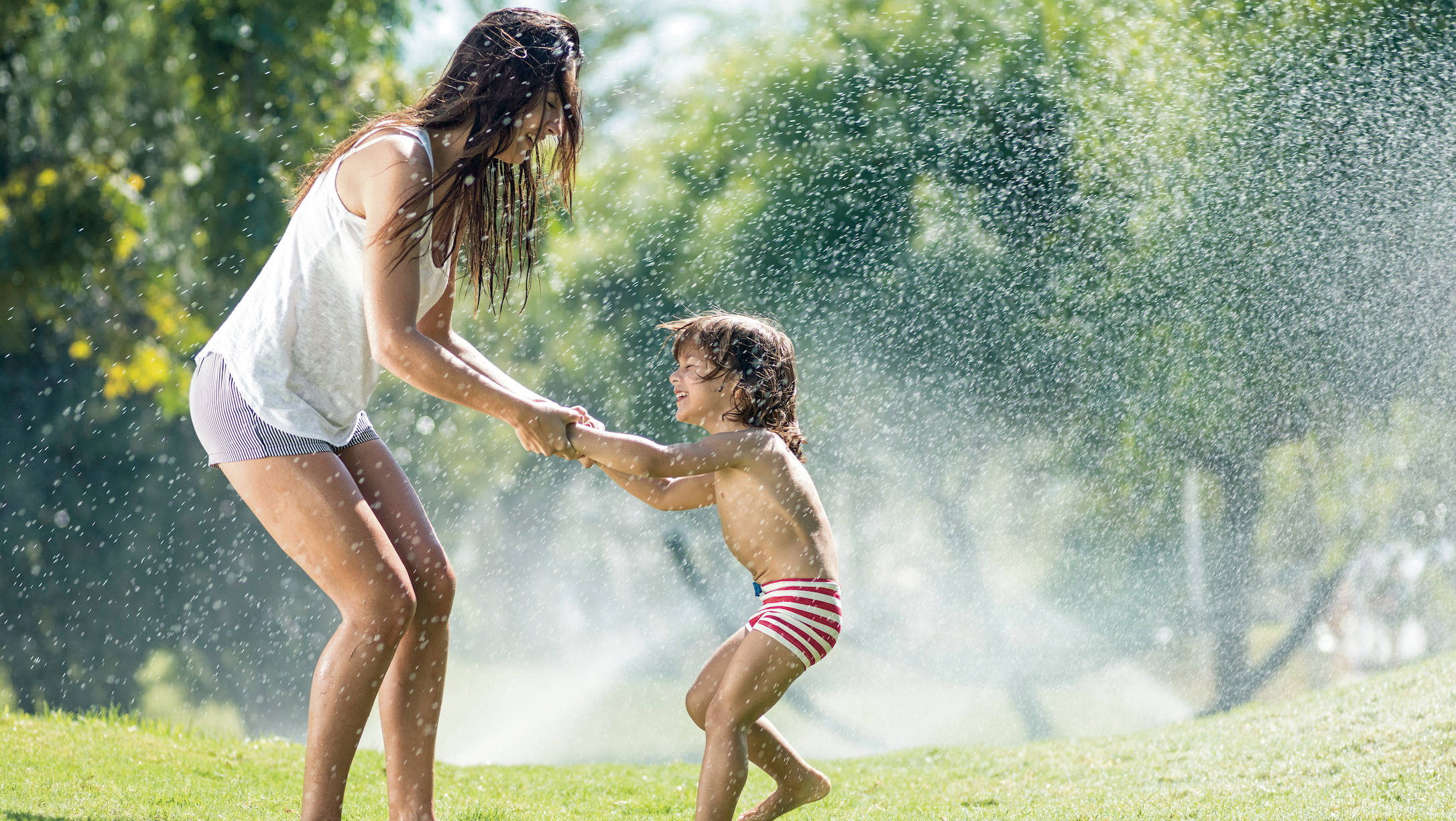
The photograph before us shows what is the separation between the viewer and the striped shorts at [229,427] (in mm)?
2420

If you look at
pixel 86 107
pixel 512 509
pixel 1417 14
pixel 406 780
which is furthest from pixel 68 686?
pixel 1417 14

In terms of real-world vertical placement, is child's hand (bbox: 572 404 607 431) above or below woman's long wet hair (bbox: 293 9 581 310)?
below

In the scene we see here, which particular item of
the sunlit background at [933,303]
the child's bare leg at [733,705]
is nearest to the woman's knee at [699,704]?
the child's bare leg at [733,705]

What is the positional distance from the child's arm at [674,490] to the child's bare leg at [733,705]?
0.37 meters

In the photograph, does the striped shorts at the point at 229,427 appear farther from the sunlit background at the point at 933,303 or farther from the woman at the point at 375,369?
the sunlit background at the point at 933,303

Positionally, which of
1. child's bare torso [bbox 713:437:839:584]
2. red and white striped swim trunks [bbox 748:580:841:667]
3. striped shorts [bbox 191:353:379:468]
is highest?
striped shorts [bbox 191:353:379:468]

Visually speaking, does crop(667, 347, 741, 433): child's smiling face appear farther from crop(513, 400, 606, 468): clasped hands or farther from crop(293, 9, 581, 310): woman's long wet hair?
crop(293, 9, 581, 310): woman's long wet hair

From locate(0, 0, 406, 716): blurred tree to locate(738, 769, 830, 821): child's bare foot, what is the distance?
18.1ft

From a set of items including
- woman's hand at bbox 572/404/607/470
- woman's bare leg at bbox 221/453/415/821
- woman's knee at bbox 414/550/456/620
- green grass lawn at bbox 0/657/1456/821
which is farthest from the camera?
green grass lawn at bbox 0/657/1456/821

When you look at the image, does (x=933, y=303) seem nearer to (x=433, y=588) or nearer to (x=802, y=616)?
(x=802, y=616)

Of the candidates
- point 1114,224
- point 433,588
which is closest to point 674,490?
point 433,588

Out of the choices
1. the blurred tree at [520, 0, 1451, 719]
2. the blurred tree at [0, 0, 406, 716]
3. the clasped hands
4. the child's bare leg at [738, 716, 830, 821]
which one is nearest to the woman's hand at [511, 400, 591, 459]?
the clasped hands

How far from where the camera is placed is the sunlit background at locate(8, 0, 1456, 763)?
924cm

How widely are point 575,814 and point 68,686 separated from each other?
14841 millimetres
